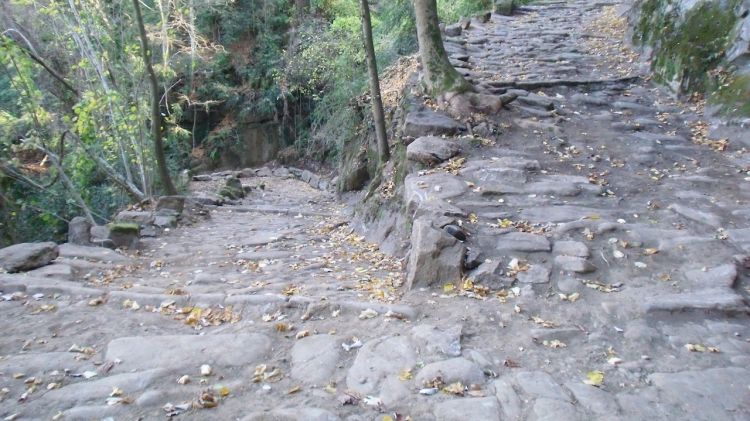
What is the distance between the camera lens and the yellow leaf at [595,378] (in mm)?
2957

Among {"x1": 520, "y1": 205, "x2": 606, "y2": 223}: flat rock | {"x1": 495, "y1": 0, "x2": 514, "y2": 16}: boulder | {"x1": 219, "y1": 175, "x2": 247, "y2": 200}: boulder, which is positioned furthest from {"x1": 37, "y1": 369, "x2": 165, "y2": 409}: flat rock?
{"x1": 495, "y1": 0, "x2": 514, "y2": 16}: boulder

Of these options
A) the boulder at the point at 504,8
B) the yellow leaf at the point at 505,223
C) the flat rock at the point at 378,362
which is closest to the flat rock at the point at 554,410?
the flat rock at the point at 378,362

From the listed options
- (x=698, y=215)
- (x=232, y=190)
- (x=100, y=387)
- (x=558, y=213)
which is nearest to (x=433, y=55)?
(x=558, y=213)

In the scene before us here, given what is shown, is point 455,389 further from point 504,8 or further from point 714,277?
point 504,8

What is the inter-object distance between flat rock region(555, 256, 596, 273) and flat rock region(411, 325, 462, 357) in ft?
3.84

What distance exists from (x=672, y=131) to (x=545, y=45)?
4.38 metres

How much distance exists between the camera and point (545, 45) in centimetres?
1054

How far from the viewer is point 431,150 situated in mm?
6270

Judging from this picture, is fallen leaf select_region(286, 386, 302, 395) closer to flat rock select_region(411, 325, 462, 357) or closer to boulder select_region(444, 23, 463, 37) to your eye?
flat rock select_region(411, 325, 462, 357)

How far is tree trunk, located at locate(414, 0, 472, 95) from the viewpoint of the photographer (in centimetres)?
708

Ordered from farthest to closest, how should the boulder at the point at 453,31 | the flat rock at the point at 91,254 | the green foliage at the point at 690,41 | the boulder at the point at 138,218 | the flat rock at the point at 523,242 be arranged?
the boulder at the point at 453,31, the boulder at the point at 138,218, the green foliage at the point at 690,41, the flat rock at the point at 91,254, the flat rock at the point at 523,242

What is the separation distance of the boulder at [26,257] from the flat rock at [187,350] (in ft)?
7.56

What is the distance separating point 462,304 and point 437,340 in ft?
2.02

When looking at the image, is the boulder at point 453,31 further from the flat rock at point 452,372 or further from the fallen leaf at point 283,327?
the flat rock at point 452,372
